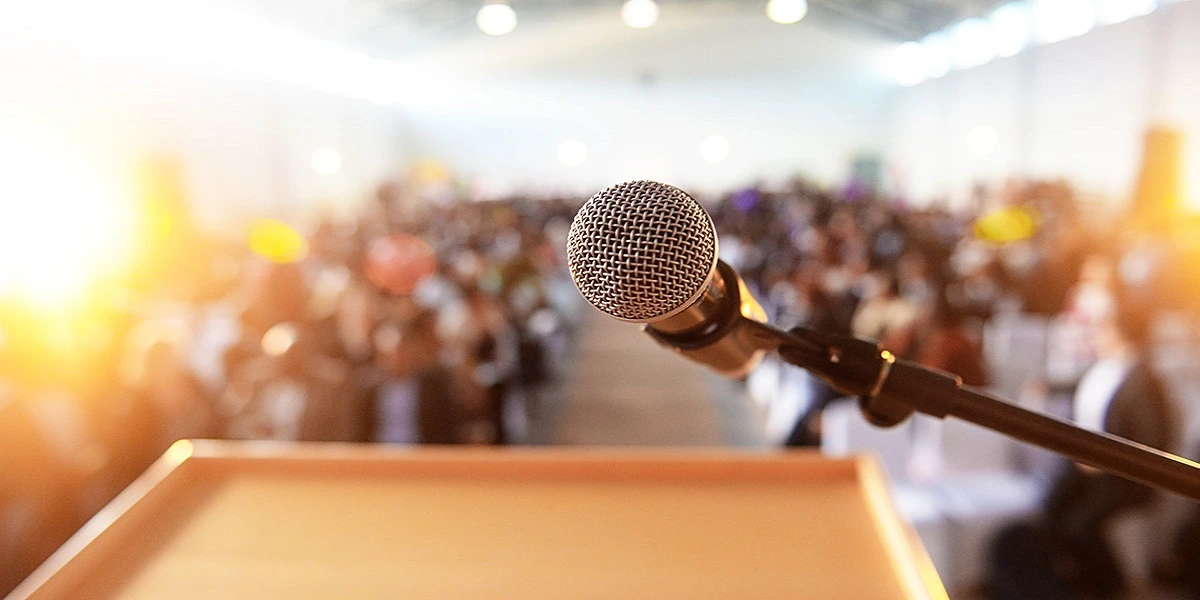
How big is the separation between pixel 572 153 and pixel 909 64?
767 centimetres

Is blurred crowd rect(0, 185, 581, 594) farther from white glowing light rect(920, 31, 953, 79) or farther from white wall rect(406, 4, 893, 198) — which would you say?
white wall rect(406, 4, 893, 198)

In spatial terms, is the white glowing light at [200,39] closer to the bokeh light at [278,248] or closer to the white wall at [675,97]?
the bokeh light at [278,248]

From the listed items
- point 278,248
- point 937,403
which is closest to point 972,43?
point 278,248

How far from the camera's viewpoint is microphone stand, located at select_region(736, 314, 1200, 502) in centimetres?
58

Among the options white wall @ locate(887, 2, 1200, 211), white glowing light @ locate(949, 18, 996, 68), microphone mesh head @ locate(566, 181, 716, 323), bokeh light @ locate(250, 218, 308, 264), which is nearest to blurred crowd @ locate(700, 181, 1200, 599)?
microphone mesh head @ locate(566, 181, 716, 323)

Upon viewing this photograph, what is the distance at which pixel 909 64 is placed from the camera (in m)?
16.9

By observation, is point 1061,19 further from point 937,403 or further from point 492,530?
point 492,530

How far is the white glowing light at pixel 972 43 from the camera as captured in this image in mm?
12508

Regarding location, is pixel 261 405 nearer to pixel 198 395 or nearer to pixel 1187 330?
pixel 198 395

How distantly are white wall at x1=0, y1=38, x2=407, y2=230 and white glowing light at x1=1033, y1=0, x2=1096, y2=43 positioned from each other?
1062 centimetres

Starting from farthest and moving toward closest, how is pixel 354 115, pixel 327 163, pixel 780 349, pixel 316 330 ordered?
pixel 354 115
pixel 327 163
pixel 316 330
pixel 780 349

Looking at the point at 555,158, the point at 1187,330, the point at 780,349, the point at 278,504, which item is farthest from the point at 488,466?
the point at 555,158

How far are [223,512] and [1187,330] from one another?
5.56 meters

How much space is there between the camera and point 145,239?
26.8ft
